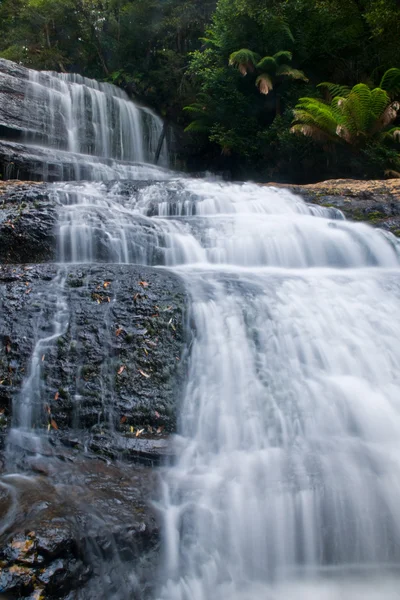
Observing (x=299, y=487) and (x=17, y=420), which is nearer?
(x=299, y=487)

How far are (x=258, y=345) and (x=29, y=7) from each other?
17.8m

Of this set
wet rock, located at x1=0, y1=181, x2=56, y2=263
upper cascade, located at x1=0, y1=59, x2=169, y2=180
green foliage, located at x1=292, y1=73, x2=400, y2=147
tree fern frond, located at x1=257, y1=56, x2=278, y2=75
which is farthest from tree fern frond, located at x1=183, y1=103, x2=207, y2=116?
wet rock, located at x1=0, y1=181, x2=56, y2=263

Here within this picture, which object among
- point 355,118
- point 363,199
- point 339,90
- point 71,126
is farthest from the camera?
point 71,126

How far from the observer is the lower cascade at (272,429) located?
2.26 meters

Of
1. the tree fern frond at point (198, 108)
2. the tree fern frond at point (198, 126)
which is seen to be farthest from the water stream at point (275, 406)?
the tree fern frond at point (198, 108)

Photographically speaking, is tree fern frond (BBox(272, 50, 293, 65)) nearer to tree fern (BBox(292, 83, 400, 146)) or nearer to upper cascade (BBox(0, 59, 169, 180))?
tree fern (BBox(292, 83, 400, 146))

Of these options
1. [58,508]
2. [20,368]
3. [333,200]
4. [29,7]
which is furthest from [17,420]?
[29,7]

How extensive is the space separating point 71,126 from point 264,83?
5198mm

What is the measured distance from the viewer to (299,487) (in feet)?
8.21

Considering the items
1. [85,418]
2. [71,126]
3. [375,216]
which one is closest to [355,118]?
[375,216]

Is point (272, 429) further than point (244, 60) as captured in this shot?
No

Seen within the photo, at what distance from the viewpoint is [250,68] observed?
438 inches

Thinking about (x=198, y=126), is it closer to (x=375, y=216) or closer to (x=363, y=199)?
(x=363, y=199)

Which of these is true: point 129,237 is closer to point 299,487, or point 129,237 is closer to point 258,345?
point 258,345
